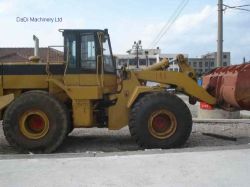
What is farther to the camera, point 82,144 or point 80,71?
point 82,144

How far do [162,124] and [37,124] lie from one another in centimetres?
287

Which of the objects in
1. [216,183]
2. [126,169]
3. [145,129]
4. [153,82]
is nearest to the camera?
[216,183]

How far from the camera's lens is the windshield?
11938 millimetres

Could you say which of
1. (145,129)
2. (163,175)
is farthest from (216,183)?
(145,129)

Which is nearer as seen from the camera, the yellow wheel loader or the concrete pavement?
the concrete pavement

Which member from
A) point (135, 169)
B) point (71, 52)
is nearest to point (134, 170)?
point (135, 169)

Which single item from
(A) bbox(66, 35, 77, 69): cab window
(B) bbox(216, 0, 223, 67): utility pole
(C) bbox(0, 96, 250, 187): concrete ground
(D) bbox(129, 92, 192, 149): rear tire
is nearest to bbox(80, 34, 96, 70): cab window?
(A) bbox(66, 35, 77, 69): cab window

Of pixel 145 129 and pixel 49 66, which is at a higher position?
pixel 49 66

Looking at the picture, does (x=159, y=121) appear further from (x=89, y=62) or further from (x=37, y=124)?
(x=37, y=124)

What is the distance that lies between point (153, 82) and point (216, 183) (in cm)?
571

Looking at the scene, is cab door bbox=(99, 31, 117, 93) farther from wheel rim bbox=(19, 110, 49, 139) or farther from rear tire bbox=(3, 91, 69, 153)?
wheel rim bbox=(19, 110, 49, 139)

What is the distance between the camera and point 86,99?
11.7 meters

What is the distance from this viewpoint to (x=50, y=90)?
473 inches

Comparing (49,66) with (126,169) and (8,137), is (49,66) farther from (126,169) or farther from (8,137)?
(126,169)
